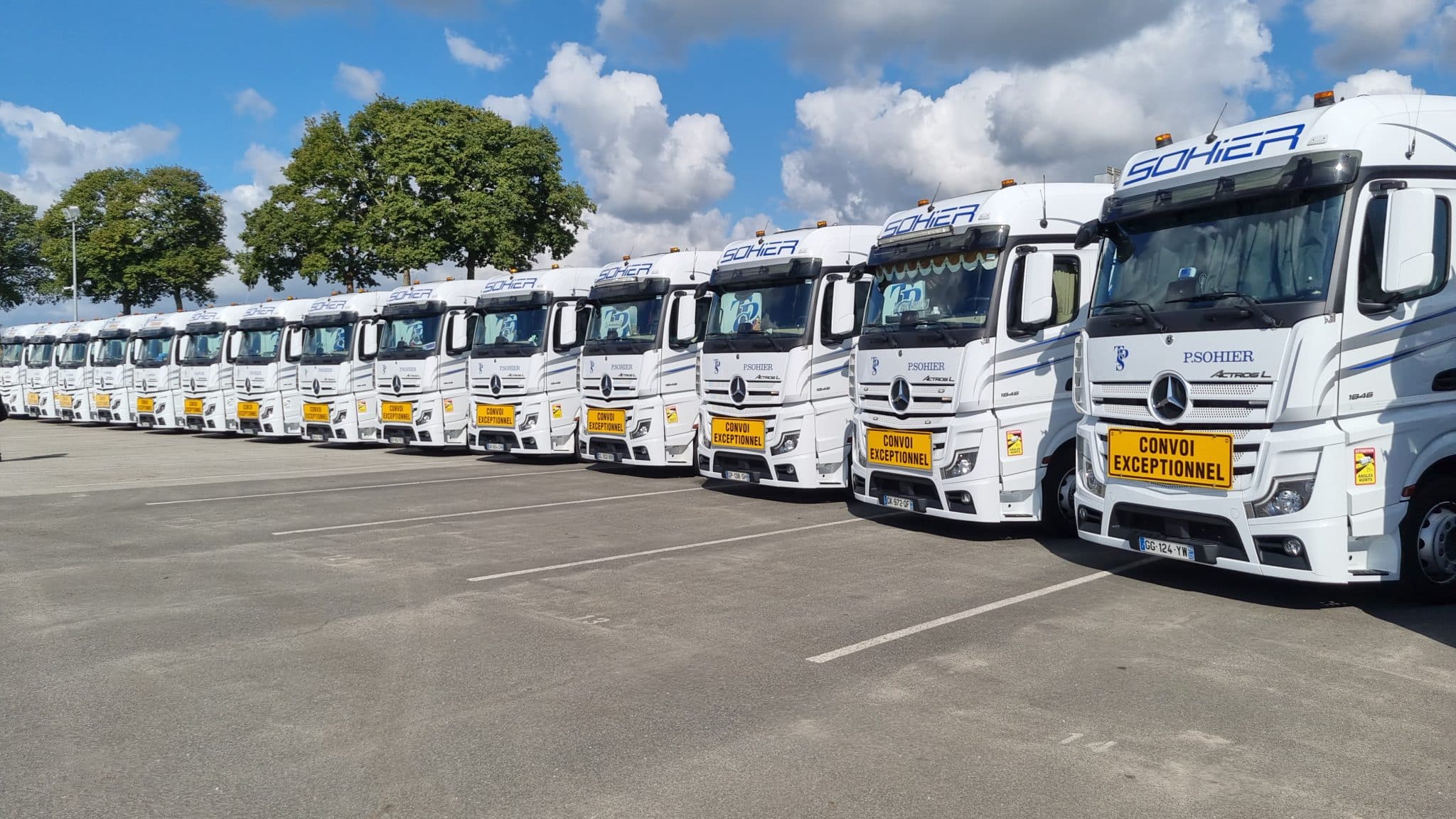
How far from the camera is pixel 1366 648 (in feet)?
20.0

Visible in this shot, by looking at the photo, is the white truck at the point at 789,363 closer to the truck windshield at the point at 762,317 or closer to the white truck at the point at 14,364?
the truck windshield at the point at 762,317

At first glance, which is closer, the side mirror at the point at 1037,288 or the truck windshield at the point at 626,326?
the side mirror at the point at 1037,288

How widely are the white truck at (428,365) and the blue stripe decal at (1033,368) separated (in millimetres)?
11305

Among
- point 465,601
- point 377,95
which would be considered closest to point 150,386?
point 377,95

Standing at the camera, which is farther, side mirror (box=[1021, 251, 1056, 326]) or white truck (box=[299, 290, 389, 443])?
white truck (box=[299, 290, 389, 443])

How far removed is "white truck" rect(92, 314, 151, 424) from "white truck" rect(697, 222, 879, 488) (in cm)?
2170

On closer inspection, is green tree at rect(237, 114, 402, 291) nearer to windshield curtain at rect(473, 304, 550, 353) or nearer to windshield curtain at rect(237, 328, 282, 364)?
windshield curtain at rect(237, 328, 282, 364)

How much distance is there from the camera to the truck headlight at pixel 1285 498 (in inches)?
262

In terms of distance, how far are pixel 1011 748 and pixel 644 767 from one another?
1.54 m

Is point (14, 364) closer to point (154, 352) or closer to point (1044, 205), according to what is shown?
point (154, 352)

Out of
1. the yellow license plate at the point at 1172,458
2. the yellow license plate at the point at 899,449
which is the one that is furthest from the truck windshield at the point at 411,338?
the yellow license plate at the point at 1172,458

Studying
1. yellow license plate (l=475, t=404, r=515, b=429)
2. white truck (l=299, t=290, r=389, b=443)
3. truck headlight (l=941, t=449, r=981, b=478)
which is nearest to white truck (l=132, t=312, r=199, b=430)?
white truck (l=299, t=290, r=389, b=443)

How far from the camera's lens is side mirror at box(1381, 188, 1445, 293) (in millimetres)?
6680

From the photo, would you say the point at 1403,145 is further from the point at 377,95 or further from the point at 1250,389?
the point at 377,95
